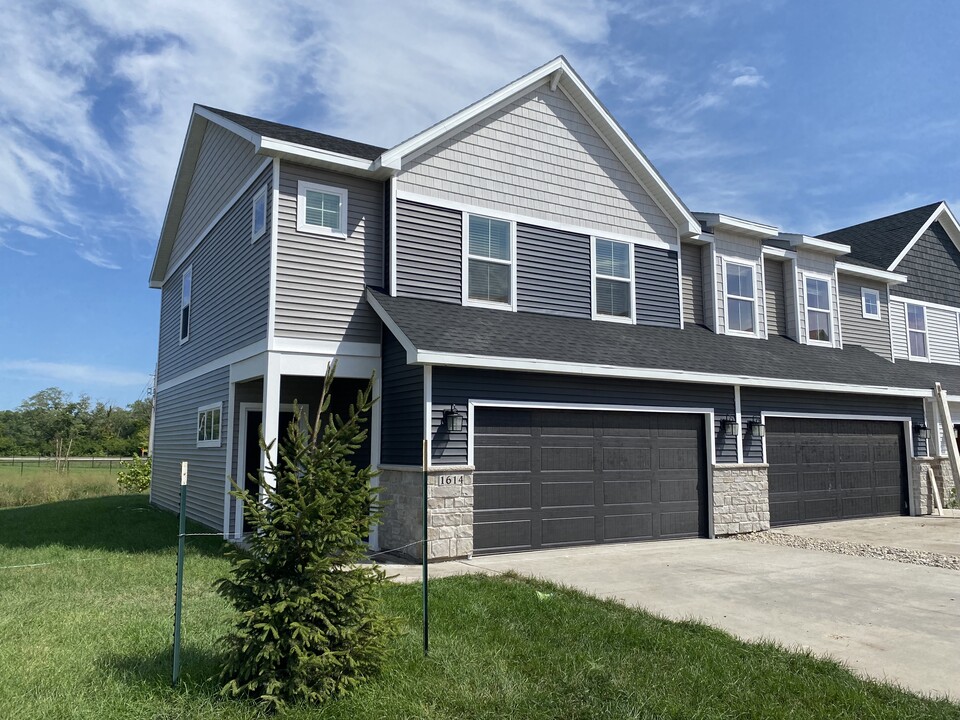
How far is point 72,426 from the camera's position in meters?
54.5

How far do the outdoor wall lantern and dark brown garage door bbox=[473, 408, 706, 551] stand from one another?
443 millimetres

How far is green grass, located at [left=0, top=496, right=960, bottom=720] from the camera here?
14.2 feet

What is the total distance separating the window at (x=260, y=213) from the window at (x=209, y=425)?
3437 millimetres

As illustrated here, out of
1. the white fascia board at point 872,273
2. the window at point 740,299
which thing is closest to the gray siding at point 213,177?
the window at point 740,299

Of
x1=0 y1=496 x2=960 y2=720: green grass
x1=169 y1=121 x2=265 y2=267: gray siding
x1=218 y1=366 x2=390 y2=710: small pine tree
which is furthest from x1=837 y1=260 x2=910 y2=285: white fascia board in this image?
x1=218 y1=366 x2=390 y2=710: small pine tree

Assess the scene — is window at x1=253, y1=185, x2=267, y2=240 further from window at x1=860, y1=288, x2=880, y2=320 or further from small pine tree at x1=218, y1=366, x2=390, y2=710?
window at x1=860, y1=288, x2=880, y2=320

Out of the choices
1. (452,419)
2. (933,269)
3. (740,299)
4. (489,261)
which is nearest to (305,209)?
(489,261)

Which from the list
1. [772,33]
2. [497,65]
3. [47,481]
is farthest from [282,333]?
[47,481]

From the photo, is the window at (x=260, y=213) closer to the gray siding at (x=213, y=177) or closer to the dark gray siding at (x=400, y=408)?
the gray siding at (x=213, y=177)

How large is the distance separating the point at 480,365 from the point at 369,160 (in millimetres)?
4060

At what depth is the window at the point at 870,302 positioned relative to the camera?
60.0 ft

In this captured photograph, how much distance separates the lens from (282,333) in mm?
10305

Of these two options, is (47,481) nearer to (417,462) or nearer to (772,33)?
(417,462)

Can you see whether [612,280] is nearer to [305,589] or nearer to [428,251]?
[428,251]
